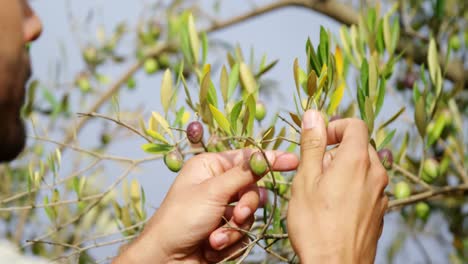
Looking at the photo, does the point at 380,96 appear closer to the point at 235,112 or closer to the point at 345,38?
the point at 235,112

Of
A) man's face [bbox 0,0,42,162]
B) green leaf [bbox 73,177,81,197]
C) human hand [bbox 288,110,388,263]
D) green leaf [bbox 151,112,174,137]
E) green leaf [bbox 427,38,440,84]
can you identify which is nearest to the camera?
human hand [bbox 288,110,388,263]

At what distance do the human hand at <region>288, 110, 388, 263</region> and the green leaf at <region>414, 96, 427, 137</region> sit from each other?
0.37 meters

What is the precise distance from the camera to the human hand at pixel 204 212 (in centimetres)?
122

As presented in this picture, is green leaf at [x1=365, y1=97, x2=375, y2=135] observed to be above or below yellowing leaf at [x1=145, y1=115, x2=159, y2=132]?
above

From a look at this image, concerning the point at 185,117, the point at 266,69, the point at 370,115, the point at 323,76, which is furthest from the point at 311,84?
the point at 266,69

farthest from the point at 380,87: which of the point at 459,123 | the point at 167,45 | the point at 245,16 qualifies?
the point at 167,45

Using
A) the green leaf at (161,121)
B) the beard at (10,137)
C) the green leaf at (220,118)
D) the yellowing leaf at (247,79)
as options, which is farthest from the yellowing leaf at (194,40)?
the beard at (10,137)

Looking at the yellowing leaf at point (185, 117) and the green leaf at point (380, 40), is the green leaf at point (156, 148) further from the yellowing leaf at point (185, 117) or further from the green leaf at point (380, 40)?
the green leaf at point (380, 40)

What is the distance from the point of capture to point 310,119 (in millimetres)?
1062

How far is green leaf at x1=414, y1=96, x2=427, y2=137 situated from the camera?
4.60ft

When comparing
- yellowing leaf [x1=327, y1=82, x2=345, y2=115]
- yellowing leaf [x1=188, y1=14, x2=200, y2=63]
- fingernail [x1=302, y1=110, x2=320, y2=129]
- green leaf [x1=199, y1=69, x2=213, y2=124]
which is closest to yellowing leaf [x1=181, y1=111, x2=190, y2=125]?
green leaf [x1=199, y1=69, x2=213, y2=124]

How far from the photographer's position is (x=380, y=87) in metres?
1.24

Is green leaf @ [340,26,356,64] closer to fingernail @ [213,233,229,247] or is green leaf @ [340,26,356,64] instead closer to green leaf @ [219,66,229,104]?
green leaf @ [219,66,229,104]

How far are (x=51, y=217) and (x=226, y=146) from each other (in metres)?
0.43
